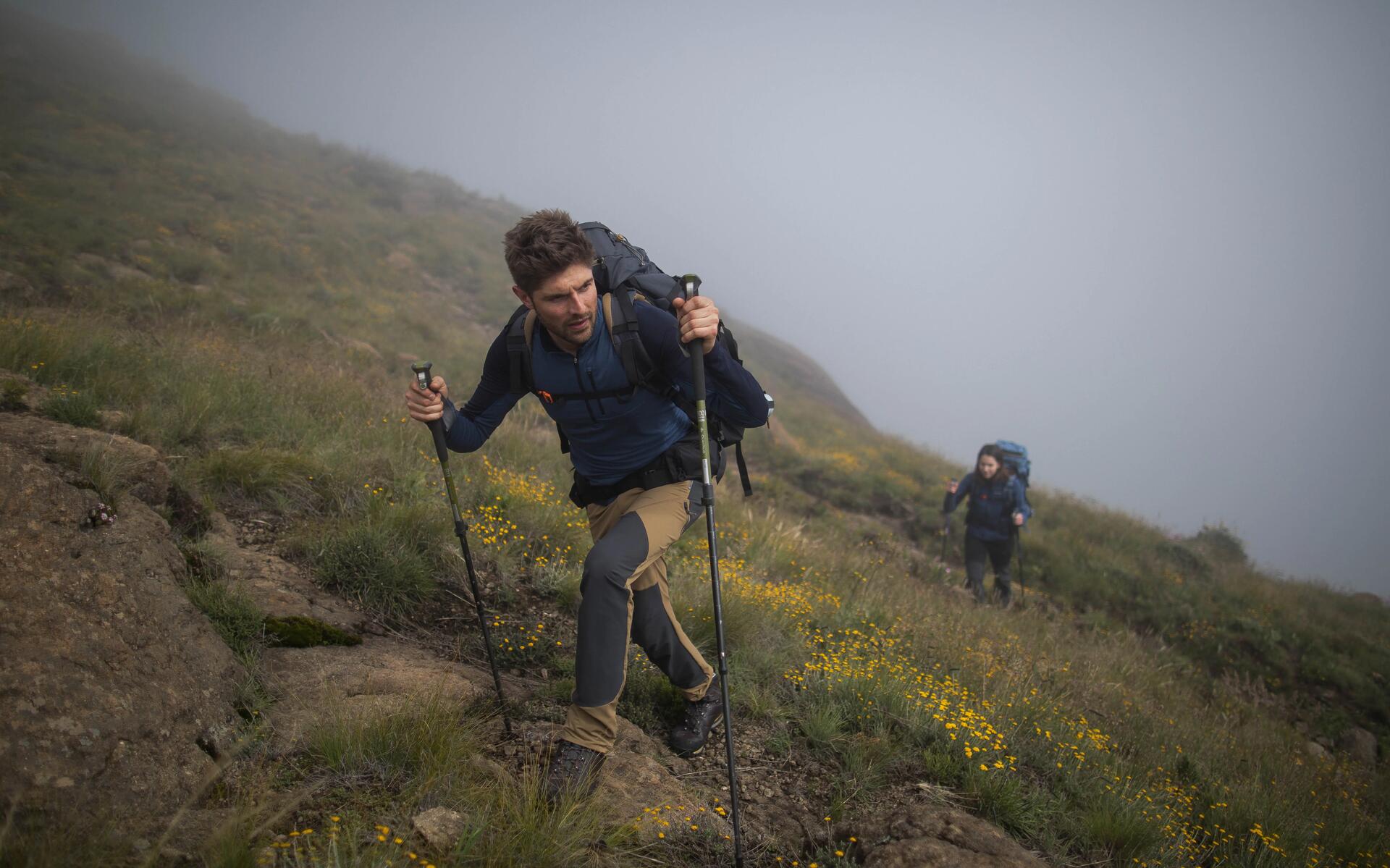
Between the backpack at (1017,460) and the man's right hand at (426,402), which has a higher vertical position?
the backpack at (1017,460)

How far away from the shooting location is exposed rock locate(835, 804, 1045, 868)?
285 cm

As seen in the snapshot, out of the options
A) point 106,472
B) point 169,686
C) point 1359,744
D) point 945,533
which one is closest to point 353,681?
point 169,686

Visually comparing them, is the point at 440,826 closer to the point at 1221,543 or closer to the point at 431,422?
the point at 431,422

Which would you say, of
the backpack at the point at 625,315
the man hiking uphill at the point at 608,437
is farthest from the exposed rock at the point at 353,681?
the backpack at the point at 625,315

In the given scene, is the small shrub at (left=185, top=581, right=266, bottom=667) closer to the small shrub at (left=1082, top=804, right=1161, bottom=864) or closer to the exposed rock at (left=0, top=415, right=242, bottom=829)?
the exposed rock at (left=0, top=415, right=242, bottom=829)

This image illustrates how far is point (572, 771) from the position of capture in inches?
116

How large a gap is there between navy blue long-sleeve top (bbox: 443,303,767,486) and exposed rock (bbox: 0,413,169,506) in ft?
6.47

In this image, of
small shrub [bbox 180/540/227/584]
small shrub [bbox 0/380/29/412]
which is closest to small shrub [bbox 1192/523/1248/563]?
small shrub [bbox 180/540/227/584]

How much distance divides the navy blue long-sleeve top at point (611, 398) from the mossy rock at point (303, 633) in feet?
4.09

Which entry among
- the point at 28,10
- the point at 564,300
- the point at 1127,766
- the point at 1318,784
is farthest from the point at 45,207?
the point at 28,10

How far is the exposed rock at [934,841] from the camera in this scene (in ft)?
9.34

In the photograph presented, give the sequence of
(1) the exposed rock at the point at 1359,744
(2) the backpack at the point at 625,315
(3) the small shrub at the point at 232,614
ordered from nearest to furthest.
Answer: (3) the small shrub at the point at 232,614 < (2) the backpack at the point at 625,315 < (1) the exposed rock at the point at 1359,744

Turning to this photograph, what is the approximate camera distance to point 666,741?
3719mm

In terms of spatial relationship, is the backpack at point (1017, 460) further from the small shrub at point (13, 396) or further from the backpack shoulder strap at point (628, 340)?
the small shrub at point (13, 396)
